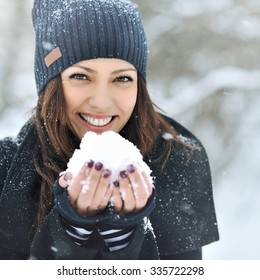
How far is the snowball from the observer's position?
895 millimetres

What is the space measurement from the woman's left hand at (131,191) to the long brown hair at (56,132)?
0.99ft

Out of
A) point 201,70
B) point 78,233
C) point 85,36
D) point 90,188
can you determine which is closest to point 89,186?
point 90,188

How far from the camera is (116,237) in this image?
1020mm

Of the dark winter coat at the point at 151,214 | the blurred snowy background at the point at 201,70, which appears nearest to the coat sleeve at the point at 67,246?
the dark winter coat at the point at 151,214

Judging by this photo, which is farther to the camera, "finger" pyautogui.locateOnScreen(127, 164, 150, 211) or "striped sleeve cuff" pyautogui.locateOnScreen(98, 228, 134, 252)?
"striped sleeve cuff" pyautogui.locateOnScreen(98, 228, 134, 252)

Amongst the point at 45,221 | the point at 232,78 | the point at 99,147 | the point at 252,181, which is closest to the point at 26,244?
the point at 45,221

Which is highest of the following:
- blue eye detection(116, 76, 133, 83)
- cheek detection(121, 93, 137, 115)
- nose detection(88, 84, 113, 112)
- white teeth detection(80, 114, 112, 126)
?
blue eye detection(116, 76, 133, 83)

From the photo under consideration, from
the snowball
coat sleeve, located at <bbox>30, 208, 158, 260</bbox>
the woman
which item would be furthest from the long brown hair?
the snowball

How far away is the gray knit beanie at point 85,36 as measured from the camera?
1.15 metres

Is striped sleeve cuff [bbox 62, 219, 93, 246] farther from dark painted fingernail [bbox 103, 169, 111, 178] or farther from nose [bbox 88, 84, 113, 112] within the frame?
nose [bbox 88, 84, 113, 112]

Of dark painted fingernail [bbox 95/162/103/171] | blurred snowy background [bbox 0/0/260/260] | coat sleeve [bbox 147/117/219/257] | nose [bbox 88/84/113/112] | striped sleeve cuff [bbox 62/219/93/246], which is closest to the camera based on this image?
dark painted fingernail [bbox 95/162/103/171]

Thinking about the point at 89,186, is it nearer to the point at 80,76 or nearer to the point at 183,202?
the point at 80,76

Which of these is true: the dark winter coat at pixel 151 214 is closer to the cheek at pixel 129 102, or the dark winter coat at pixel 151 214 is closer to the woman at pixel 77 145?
the woman at pixel 77 145

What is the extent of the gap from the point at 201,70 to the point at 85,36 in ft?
6.70
